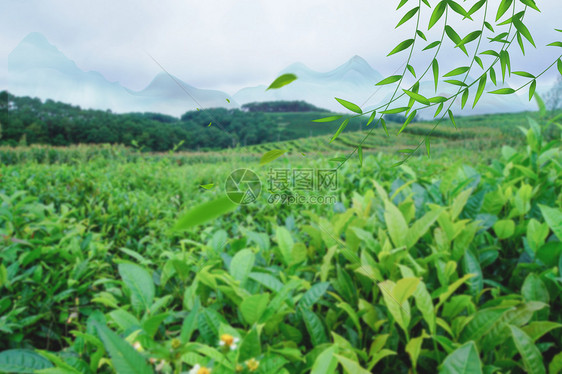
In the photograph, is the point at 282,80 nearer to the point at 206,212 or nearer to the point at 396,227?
the point at 206,212

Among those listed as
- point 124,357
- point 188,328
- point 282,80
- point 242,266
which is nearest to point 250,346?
point 188,328

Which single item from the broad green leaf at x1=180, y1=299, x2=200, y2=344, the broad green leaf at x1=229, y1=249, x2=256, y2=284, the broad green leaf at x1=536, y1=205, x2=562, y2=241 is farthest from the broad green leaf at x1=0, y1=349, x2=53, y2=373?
the broad green leaf at x1=536, y1=205, x2=562, y2=241

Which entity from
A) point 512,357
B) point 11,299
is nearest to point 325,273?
point 512,357

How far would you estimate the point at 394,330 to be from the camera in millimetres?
856

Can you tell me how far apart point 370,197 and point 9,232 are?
1.53m

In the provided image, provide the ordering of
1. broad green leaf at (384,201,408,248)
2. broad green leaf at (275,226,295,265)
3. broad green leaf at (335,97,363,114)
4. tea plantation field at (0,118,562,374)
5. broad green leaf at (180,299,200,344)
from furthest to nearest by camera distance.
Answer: broad green leaf at (275,226,295,265) → broad green leaf at (384,201,408,248) → tea plantation field at (0,118,562,374) → broad green leaf at (180,299,200,344) → broad green leaf at (335,97,363,114)

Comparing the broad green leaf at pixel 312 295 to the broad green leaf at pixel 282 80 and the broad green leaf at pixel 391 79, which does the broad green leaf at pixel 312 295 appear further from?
the broad green leaf at pixel 282 80

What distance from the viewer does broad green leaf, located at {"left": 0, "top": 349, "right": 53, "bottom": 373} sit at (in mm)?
674

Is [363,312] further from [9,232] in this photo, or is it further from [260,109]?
[9,232]

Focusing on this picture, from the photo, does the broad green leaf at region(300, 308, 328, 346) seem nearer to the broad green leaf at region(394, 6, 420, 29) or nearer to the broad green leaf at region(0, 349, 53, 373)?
the broad green leaf at region(0, 349, 53, 373)

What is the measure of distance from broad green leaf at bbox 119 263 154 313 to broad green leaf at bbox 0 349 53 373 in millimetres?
222

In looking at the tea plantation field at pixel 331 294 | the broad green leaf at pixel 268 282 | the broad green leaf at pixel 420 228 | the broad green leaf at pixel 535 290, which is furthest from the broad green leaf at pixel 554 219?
the broad green leaf at pixel 268 282

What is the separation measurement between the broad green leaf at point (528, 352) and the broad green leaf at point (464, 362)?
6.5 inches

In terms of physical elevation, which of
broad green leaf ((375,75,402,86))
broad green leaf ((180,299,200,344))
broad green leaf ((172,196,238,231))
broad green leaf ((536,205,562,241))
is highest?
broad green leaf ((375,75,402,86))
